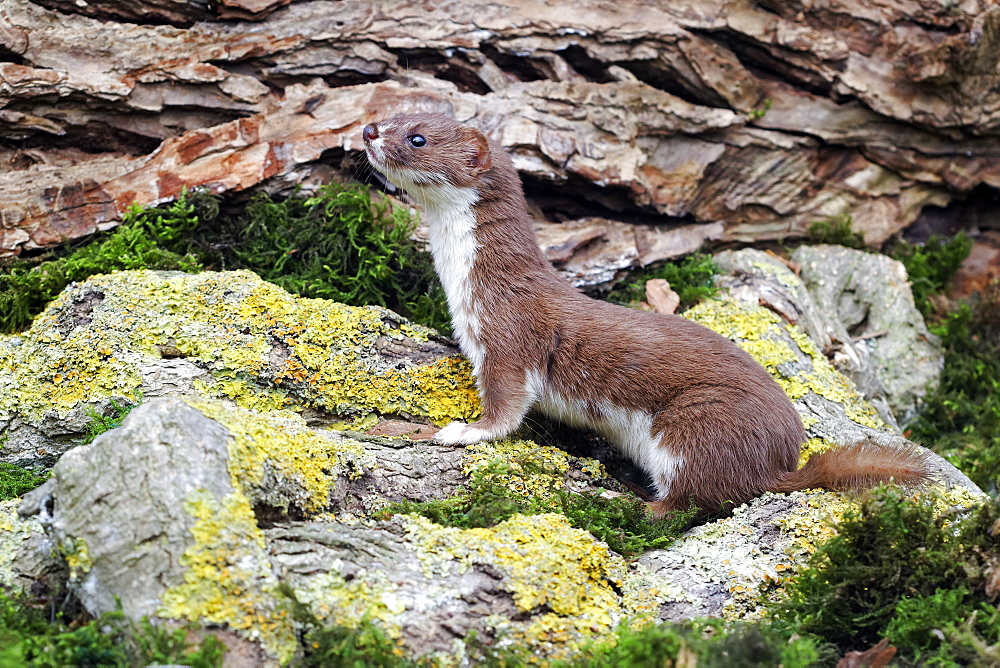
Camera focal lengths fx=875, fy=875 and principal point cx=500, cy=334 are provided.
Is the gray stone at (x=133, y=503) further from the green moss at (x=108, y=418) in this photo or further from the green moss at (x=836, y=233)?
the green moss at (x=836, y=233)

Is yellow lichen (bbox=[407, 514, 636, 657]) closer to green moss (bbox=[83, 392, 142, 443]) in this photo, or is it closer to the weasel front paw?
the weasel front paw

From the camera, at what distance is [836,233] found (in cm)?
874

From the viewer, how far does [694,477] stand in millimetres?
5164

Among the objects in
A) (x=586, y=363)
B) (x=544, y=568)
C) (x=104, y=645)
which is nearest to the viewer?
(x=104, y=645)

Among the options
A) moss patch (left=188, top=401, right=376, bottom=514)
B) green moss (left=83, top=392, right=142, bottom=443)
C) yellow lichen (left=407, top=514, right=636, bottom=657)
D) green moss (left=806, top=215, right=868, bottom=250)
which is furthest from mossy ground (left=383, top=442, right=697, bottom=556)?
green moss (left=806, top=215, right=868, bottom=250)

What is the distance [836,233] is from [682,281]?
2109 millimetres

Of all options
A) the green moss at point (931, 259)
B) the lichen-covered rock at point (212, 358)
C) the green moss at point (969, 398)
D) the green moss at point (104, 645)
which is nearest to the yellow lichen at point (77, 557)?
the green moss at point (104, 645)

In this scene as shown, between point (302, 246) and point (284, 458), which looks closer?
point (284, 458)

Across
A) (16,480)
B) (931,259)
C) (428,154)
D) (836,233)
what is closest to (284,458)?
(16,480)

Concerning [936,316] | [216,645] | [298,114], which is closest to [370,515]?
[216,645]

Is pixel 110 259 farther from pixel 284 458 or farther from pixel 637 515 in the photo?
pixel 637 515

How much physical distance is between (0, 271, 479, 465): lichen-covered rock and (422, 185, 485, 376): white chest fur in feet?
1.03

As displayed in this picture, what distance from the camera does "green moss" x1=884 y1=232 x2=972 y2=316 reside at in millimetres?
8922

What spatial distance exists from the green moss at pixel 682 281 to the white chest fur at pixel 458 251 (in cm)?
204
